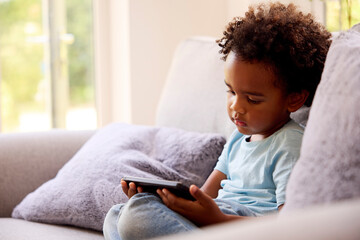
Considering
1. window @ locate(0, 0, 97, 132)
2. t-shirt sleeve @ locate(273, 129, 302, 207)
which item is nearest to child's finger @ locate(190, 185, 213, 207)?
t-shirt sleeve @ locate(273, 129, 302, 207)

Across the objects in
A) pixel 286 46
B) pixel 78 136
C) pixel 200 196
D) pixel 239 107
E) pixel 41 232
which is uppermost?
pixel 286 46

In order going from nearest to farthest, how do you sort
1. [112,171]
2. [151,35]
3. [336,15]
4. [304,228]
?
1. [304,228]
2. [112,171]
3. [336,15]
4. [151,35]

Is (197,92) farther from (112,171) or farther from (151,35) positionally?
(151,35)

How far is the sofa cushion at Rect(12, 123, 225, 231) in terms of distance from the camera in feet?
5.19

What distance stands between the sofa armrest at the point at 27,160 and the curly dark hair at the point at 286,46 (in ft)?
2.84

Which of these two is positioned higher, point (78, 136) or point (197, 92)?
point (197, 92)

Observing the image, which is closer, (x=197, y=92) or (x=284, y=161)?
(x=284, y=161)

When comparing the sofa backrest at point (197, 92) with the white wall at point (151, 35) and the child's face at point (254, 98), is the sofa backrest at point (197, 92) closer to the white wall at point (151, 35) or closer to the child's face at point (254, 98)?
the child's face at point (254, 98)

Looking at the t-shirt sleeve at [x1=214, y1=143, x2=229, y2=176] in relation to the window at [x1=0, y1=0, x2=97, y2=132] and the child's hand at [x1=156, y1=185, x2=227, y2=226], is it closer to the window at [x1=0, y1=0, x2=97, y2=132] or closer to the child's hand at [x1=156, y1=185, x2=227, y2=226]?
the child's hand at [x1=156, y1=185, x2=227, y2=226]

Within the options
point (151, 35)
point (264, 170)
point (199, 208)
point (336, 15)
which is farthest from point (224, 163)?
point (151, 35)

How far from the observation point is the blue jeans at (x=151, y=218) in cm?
114

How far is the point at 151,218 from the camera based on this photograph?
3.82 feet

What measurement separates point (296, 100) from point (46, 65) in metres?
2.47

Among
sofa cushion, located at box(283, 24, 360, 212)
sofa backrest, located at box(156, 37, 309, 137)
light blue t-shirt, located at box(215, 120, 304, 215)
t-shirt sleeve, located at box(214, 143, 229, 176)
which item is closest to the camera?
sofa cushion, located at box(283, 24, 360, 212)
